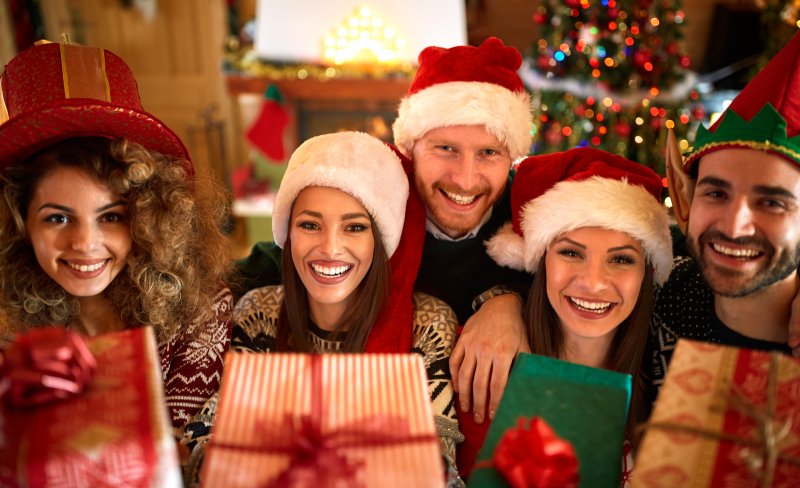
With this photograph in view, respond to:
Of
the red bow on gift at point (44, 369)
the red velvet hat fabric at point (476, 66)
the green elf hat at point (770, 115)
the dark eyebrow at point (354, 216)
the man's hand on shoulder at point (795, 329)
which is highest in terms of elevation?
the red velvet hat fabric at point (476, 66)

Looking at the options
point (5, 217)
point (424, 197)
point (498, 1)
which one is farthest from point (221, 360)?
point (498, 1)

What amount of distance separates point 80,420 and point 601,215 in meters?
1.12

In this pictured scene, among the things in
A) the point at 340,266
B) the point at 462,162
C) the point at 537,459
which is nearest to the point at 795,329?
the point at 537,459

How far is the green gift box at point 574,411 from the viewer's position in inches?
37.2

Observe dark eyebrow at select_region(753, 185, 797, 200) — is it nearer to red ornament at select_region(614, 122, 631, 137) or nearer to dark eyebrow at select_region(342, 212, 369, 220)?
dark eyebrow at select_region(342, 212, 369, 220)

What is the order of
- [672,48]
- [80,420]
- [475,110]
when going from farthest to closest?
[672,48]
[475,110]
[80,420]

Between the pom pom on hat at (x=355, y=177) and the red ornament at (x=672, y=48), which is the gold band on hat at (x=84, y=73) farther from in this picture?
the red ornament at (x=672, y=48)

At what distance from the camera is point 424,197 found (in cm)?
192

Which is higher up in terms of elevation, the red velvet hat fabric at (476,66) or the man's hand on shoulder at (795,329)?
the red velvet hat fabric at (476,66)

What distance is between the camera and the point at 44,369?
817mm

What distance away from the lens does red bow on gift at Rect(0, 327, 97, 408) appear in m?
0.82

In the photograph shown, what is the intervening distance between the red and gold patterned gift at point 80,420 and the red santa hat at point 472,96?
1.24 meters

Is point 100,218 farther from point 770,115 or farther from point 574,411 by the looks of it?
point 770,115

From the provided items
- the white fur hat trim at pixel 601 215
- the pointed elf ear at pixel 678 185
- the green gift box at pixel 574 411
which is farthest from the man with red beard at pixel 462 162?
the green gift box at pixel 574 411
